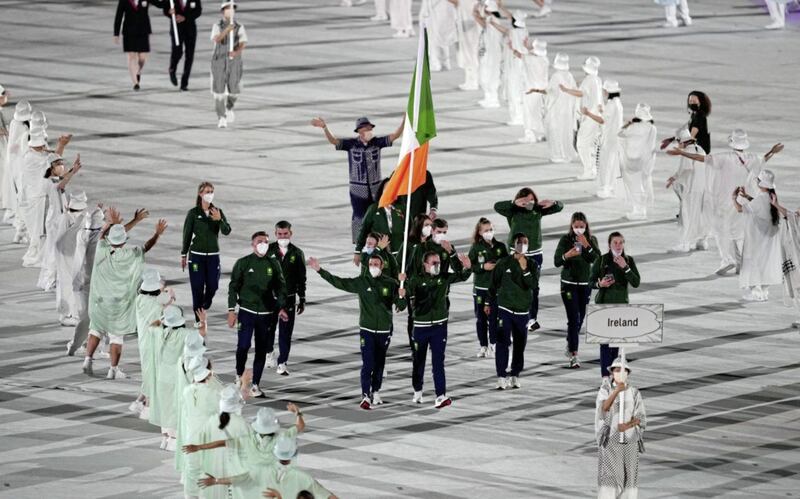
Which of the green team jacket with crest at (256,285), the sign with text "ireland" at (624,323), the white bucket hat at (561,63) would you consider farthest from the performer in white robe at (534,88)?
the sign with text "ireland" at (624,323)

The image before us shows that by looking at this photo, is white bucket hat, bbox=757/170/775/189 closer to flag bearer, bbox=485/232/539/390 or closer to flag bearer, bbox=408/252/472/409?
flag bearer, bbox=485/232/539/390

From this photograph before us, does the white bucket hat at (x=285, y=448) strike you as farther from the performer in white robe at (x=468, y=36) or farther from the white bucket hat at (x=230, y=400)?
the performer in white robe at (x=468, y=36)

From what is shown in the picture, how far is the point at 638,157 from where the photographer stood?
26.3m

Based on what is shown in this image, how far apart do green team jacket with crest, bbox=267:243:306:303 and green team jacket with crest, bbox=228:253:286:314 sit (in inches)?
10.7

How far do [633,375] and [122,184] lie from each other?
421 inches

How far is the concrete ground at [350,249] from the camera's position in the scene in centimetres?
1739

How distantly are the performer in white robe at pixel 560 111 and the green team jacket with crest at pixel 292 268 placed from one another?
9.91 meters

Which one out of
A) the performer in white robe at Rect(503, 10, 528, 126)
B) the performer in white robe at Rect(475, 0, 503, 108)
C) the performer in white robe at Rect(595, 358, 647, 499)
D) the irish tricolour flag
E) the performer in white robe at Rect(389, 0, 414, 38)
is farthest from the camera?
the performer in white robe at Rect(389, 0, 414, 38)

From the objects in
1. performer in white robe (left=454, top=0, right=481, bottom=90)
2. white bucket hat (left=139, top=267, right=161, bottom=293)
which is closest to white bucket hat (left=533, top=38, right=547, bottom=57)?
performer in white robe (left=454, top=0, right=481, bottom=90)

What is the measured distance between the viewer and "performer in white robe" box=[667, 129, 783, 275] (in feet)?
79.0

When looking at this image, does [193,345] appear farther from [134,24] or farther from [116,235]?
[134,24]

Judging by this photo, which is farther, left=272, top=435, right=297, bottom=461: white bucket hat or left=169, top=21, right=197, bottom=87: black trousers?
left=169, top=21, right=197, bottom=87: black trousers

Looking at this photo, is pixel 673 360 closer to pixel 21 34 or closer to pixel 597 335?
pixel 597 335

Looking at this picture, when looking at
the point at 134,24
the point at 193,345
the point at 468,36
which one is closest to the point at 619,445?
the point at 193,345
